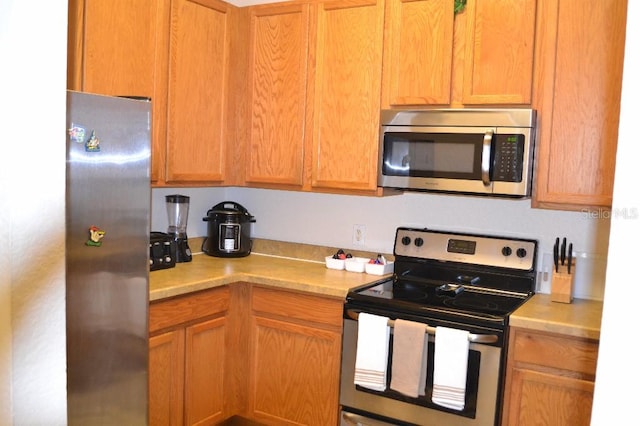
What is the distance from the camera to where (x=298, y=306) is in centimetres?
294

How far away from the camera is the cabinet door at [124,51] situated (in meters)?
2.54

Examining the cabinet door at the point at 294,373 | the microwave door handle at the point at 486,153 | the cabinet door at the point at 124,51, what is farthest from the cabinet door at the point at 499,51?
the cabinet door at the point at 124,51

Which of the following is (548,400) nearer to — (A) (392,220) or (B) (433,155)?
(B) (433,155)

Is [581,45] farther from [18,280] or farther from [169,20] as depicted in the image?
[18,280]

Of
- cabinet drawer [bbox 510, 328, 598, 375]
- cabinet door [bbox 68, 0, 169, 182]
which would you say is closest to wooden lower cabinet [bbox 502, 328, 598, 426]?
cabinet drawer [bbox 510, 328, 598, 375]

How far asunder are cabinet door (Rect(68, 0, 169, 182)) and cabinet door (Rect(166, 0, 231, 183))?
7 cm

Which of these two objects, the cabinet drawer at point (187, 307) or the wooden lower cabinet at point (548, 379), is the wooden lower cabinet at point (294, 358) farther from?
the wooden lower cabinet at point (548, 379)

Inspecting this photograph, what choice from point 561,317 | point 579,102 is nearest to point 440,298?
point 561,317

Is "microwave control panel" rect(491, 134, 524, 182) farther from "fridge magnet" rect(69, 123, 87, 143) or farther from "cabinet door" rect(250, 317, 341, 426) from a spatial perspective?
"fridge magnet" rect(69, 123, 87, 143)

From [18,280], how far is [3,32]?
495 millimetres

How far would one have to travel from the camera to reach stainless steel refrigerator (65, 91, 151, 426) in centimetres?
196

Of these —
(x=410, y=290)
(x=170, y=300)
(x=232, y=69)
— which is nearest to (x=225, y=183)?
(x=232, y=69)

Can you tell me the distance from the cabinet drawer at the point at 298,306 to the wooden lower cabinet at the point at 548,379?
78 centimetres

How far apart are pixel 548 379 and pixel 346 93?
5.19ft
